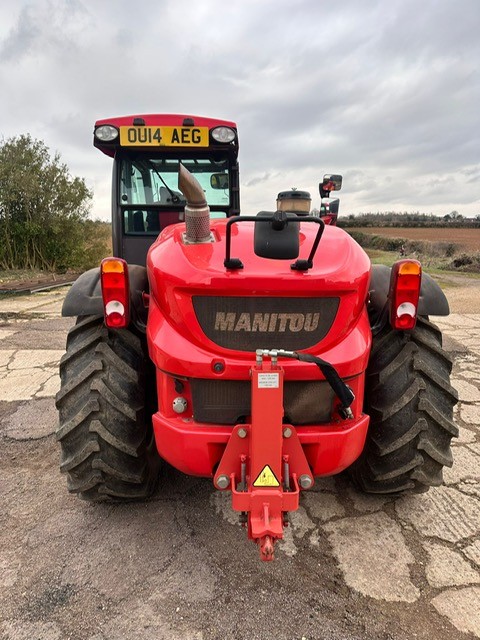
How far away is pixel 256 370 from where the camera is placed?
167 cm

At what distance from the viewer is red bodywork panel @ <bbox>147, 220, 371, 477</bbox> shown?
5.82 feet

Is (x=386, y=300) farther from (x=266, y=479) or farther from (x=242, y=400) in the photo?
(x=266, y=479)

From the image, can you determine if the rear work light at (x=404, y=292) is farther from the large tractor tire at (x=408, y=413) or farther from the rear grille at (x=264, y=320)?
the rear grille at (x=264, y=320)

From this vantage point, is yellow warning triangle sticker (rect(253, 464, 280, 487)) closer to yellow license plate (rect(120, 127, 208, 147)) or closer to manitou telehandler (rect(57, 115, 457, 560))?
manitou telehandler (rect(57, 115, 457, 560))

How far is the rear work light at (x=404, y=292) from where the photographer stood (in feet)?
6.36

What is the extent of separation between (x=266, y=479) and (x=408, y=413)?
779 mm

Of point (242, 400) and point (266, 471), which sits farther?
point (242, 400)

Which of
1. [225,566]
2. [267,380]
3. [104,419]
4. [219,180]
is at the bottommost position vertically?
[225,566]

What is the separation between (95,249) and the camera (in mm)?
16391

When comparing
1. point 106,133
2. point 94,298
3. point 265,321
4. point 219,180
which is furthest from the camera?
point 219,180

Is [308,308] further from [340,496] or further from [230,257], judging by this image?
[340,496]

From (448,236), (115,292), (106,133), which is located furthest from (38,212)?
(448,236)

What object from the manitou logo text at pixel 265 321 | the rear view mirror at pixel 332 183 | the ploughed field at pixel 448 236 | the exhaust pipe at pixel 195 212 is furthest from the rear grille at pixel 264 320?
the ploughed field at pixel 448 236

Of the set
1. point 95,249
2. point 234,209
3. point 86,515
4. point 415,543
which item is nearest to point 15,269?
point 95,249
